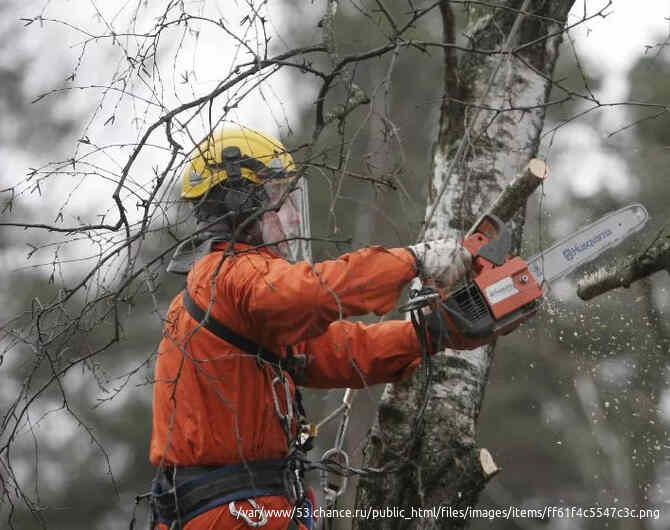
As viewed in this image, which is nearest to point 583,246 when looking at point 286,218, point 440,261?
point 440,261

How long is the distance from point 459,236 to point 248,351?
1.21 m

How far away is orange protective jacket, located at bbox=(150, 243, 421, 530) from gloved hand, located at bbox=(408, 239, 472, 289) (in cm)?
5

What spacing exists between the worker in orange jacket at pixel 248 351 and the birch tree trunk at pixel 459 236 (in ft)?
1.18

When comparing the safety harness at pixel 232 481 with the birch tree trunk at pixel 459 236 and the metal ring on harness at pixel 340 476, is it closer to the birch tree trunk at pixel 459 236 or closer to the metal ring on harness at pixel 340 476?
the metal ring on harness at pixel 340 476

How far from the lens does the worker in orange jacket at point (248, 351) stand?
3627 millimetres

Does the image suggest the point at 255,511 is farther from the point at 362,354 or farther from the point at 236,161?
the point at 236,161

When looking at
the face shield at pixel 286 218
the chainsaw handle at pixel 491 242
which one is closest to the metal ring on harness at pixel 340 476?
the face shield at pixel 286 218

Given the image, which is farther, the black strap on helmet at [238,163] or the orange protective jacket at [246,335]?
the black strap on helmet at [238,163]

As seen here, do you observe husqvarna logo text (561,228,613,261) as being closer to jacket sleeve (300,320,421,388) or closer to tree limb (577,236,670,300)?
tree limb (577,236,670,300)

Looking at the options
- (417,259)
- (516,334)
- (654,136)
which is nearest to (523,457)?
(516,334)

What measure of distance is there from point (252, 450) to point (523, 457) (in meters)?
13.5

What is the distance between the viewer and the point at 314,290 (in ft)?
11.7

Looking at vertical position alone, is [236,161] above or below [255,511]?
above

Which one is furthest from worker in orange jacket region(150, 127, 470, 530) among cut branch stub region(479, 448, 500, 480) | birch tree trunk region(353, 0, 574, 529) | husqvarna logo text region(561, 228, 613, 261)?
husqvarna logo text region(561, 228, 613, 261)
